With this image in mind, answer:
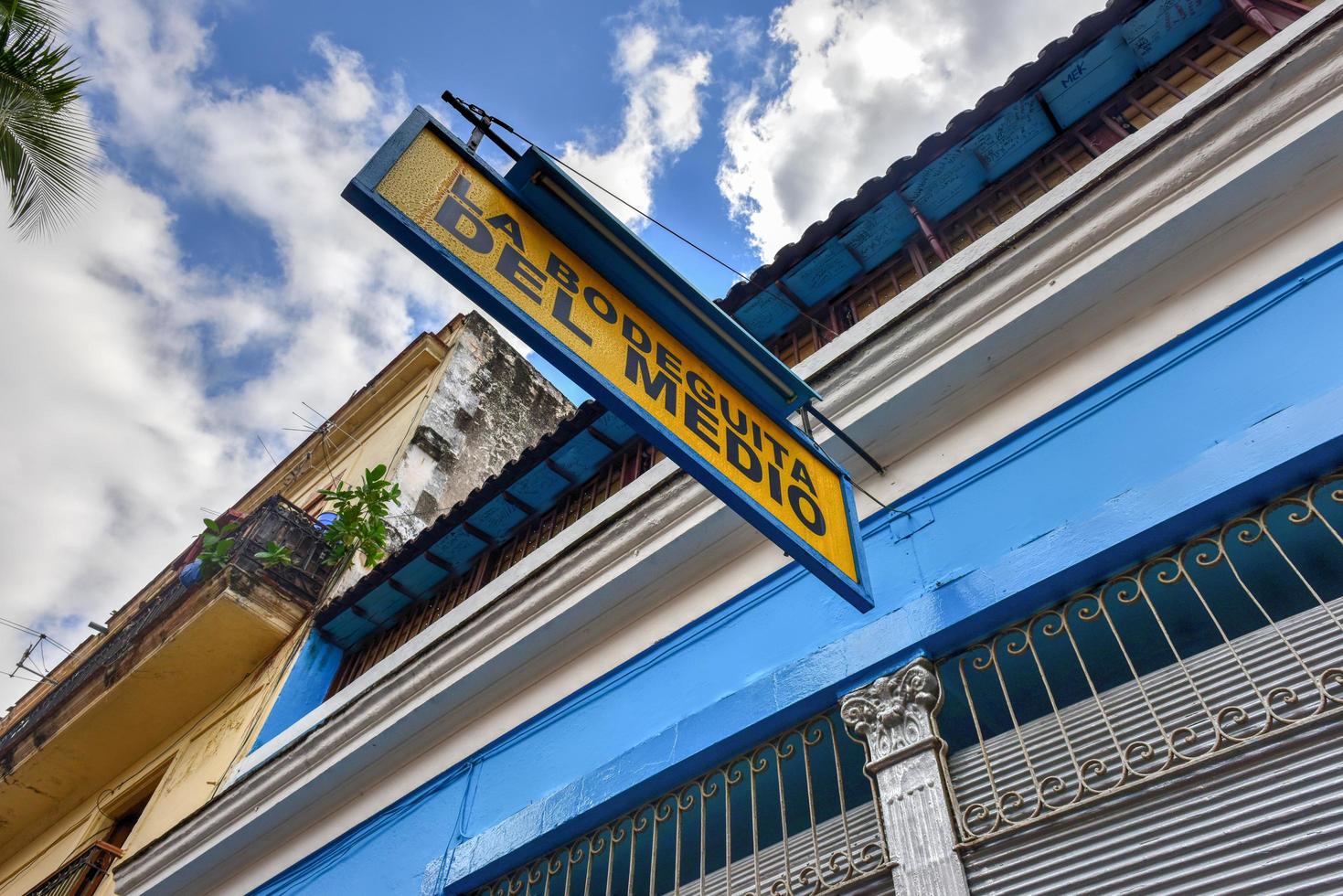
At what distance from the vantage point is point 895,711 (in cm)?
360

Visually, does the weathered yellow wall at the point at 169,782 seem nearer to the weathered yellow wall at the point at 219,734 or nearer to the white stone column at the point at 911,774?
the weathered yellow wall at the point at 219,734

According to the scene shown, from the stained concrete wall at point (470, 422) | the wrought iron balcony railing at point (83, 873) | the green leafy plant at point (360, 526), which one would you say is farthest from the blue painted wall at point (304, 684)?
the wrought iron balcony railing at point (83, 873)

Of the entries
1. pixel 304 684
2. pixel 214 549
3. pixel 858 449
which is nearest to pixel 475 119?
pixel 858 449

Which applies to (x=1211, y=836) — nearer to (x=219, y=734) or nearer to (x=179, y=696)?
(x=219, y=734)

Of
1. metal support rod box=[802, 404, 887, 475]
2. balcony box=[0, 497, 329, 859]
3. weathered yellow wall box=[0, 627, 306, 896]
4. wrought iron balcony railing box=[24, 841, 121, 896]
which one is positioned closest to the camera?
metal support rod box=[802, 404, 887, 475]

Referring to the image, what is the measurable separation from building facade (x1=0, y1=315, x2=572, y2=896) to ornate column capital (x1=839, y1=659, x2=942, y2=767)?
566 centimetres

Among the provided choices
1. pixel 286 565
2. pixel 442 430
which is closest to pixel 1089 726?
pixel 286 565

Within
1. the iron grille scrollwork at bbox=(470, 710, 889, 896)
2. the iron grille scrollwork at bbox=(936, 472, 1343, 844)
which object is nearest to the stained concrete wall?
the iron grille scrollwork at bbox=(470, 710, 889, 896)

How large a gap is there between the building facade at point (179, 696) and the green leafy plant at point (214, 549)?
102 millimetres

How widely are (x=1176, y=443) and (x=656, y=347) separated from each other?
2.11 metres

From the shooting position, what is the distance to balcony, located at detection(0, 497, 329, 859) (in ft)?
28.2

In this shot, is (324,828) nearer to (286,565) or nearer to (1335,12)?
(286,565)

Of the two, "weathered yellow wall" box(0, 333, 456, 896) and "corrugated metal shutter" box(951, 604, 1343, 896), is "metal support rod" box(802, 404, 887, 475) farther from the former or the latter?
"weathered yellow wall" box(0, 333, 456, 896)

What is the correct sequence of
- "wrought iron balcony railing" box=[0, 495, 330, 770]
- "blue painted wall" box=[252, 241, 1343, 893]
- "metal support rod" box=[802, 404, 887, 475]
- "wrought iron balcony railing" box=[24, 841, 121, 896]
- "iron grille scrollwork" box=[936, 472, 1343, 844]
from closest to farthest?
"iron grille scrollwork" box=[936, 472, 1343, 844], "blue painted wall" box=[252, 241, 1343, 893], "metal support rod" box=[802, 404, 887, 475], "wrought iron balcony railing" box=[24, 841, 121, 896], "wrought iron balcony railing" box=[0, 495, 330, 770]
